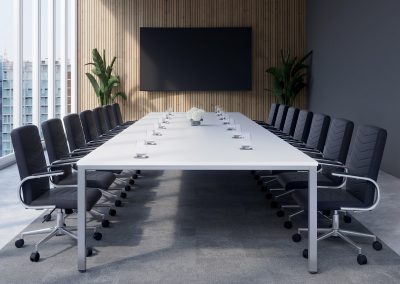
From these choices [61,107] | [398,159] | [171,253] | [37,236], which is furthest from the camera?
[61,107]

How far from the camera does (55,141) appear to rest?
4.85m

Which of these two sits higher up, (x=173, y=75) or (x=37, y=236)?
(x=173, y=75)

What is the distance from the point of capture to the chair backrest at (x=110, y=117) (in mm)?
7968

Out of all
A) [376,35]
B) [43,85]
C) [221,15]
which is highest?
[221,15]

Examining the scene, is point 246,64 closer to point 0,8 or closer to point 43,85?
point 43,85

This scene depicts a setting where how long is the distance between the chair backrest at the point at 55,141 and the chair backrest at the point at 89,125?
1.22 meters

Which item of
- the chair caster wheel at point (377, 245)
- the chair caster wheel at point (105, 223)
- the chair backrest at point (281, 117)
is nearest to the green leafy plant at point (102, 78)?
the chair backrest at point (281, 117)

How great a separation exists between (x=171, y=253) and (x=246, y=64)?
8404 mm

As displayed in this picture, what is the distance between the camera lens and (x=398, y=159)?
7.47 meters

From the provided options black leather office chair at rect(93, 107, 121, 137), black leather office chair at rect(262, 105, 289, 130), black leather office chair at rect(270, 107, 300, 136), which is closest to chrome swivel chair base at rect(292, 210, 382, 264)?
black leather office chair at rect(270, 107, 300, 136)

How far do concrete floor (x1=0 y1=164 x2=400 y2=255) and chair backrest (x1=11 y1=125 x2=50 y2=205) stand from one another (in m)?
0.56

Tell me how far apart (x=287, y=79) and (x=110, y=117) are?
15.7ft

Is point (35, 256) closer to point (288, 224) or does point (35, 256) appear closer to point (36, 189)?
point (36, 189)

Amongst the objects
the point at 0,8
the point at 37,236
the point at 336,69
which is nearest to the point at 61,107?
the point at 0,8
